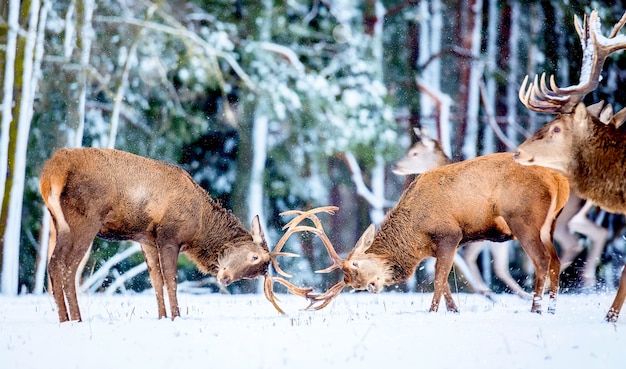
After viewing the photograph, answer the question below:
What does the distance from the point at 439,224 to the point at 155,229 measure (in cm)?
186

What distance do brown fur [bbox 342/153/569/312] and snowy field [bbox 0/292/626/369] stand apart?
31 cm

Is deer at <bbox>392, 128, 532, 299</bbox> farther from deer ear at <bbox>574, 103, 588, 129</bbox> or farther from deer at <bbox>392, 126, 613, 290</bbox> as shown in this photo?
deer ear at <bbox>574, 103, 588, 129</bbox>

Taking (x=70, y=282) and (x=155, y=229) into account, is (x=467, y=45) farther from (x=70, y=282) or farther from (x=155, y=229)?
(x=70, y=282)

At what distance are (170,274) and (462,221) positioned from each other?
6.35 feet

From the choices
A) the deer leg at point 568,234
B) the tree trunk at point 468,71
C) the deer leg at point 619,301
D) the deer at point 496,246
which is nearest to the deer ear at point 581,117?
the deer leg at point 619,301

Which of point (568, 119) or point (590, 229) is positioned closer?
point (568, 119)

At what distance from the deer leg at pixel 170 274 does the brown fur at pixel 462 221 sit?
117cm

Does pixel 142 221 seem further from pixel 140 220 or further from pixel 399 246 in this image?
pixel 399 246

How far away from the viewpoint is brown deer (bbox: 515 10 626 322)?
15.2 feet

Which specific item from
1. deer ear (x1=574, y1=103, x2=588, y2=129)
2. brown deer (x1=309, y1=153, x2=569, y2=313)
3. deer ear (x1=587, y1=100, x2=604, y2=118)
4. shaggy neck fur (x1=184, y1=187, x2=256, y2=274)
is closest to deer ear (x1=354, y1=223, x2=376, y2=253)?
brown deer (x1=309, y1=153, x2=569, y2=313)

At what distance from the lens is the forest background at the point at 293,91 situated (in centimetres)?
879

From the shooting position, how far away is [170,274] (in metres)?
4.83

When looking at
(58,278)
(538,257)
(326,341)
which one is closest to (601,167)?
(538,257)

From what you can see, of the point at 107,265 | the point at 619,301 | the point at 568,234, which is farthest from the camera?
the point at 107,265
